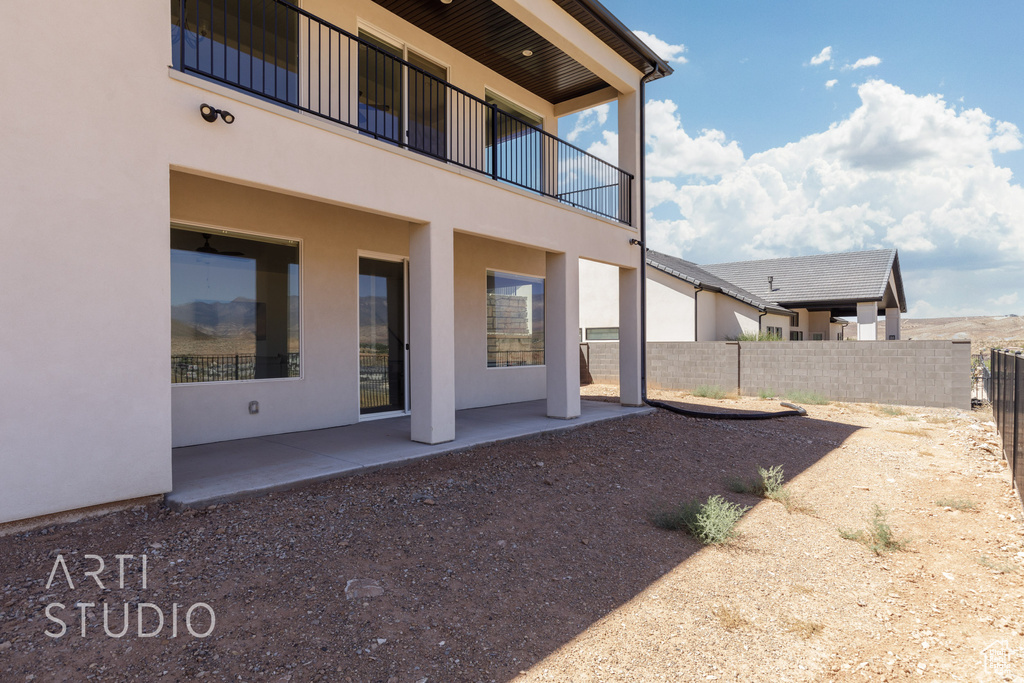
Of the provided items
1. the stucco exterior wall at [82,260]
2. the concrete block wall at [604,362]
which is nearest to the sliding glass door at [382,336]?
the stucco exterior wall at [82,260]

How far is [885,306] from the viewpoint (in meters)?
25.7

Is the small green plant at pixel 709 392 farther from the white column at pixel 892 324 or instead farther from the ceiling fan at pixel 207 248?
the white column at pixel 892 324

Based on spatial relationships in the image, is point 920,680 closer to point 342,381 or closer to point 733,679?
point 733,679

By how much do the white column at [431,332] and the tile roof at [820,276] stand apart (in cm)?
2030

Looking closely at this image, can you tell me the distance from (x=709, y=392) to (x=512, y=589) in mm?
10715

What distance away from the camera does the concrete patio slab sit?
4480 mm

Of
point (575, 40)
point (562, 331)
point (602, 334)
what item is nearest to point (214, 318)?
point (562, 331)

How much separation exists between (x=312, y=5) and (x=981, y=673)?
8605mm

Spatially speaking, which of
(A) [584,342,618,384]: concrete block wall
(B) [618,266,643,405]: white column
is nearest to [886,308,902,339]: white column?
(A) [584,342,618,384]: concrete block wall

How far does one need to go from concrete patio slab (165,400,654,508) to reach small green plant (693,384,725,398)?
Answer: 5.45 metres

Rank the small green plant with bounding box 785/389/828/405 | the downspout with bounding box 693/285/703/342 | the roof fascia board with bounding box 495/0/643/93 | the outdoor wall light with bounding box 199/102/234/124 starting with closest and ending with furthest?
the outdoor wall light with bounding box 199/102/234/124 → the roof fascia board with bounding box 495/0/643/93 → the small green plant with bounding box 785/389/828/405 → the downspout with bounding box 693/285/703/342

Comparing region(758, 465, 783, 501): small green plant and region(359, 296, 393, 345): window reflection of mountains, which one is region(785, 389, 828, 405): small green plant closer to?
region(758, 465, 783, 501): small green plant

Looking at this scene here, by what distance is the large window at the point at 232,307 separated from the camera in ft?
20.1

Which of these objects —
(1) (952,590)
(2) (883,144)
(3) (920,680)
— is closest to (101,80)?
(3) (920,680)
